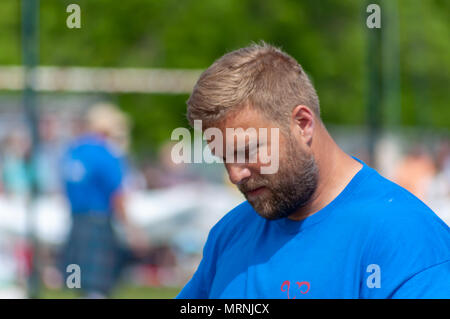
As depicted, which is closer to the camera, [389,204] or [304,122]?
[389,204]

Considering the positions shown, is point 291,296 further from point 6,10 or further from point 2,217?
point 6,10

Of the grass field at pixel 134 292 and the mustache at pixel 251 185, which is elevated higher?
the mustache at pixel 251 185

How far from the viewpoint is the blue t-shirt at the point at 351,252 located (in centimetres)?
189

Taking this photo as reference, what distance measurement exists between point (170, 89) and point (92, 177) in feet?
30.1

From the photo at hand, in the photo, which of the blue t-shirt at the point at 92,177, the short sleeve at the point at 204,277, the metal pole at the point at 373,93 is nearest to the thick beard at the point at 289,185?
the short sleeve at the point at 204,277

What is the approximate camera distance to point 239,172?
2137 millimetres

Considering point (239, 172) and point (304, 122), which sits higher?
point (304, 122)

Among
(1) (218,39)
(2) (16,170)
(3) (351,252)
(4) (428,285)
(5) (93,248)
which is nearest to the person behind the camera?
(4) (428,285)

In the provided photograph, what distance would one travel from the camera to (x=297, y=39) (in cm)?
2072

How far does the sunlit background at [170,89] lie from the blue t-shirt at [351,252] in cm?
749

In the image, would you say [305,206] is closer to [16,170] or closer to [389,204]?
[389,204]

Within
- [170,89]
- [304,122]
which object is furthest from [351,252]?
[170,89]

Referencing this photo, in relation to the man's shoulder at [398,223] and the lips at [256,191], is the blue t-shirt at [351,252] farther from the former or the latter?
the lips at [256,191]
